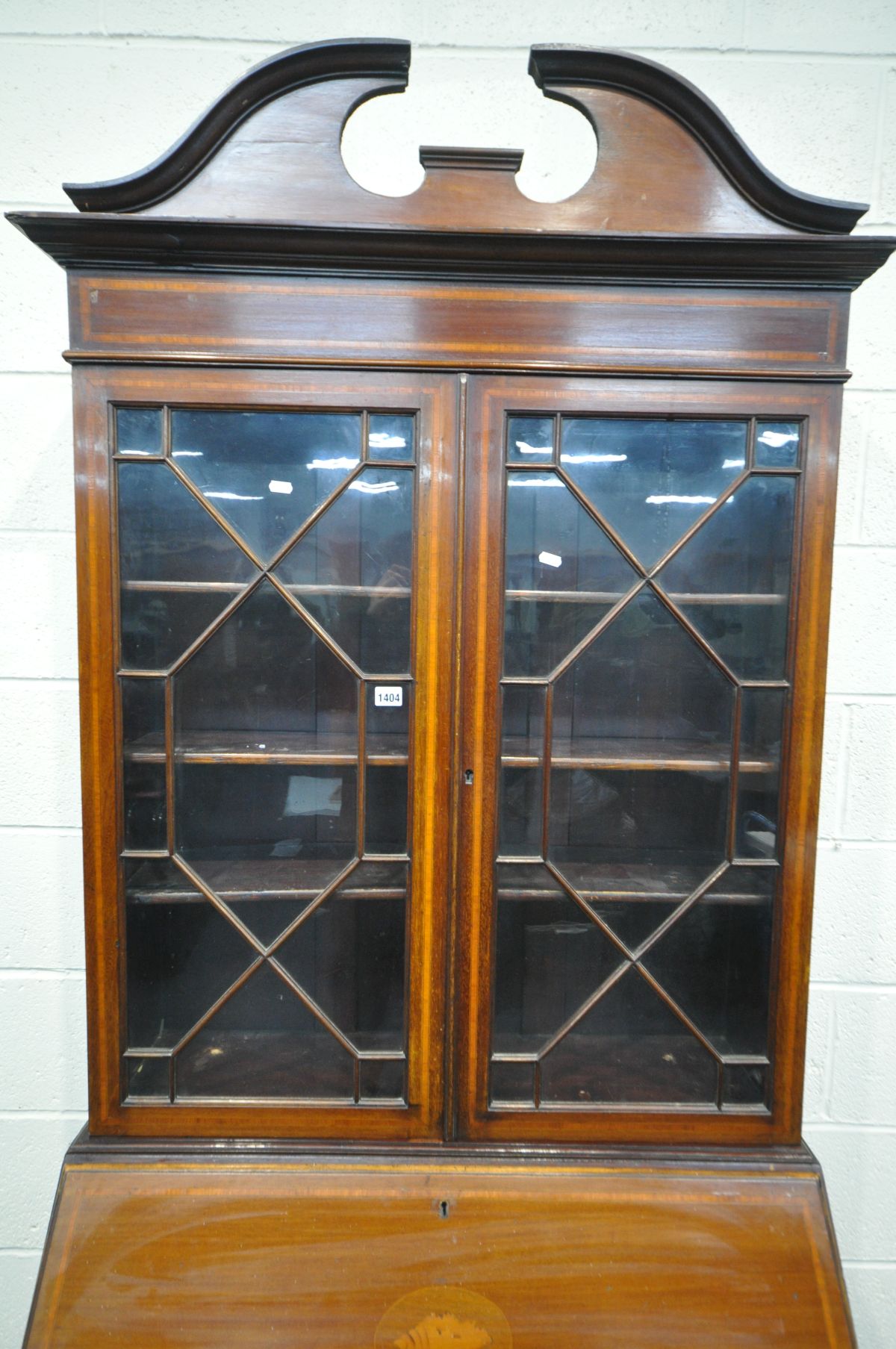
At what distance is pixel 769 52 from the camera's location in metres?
1.16

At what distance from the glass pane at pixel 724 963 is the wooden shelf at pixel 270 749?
1.46 feet

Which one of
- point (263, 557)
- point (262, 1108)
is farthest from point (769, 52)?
point (262, 1108)

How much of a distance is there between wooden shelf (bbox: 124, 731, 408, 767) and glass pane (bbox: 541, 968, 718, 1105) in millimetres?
442

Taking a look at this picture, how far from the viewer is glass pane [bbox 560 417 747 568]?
0.92 metres

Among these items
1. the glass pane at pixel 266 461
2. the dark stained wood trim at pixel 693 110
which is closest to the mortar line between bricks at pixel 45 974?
the glass pane at pixel 266 461

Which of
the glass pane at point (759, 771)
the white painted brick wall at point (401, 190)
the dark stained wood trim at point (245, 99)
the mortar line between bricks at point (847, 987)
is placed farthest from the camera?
the mortar line between bricks at point (847, 987)

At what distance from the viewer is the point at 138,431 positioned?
0.90 m

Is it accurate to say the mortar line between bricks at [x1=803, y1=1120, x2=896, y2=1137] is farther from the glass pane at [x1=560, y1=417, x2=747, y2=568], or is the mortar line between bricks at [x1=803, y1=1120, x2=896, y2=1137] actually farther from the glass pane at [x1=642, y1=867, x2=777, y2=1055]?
the glass pane at [x1=560, y1=417, x2=747, y2=568]

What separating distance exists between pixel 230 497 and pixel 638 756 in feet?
2.04

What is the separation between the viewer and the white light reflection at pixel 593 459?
92cm

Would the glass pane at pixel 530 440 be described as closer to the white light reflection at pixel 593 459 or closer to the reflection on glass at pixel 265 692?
the white light reflection at pixel 593 459

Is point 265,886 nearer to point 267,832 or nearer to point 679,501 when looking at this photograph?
point 267,832

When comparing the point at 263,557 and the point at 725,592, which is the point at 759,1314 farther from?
the point at 263,557

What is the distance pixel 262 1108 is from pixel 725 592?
0.88 meters
